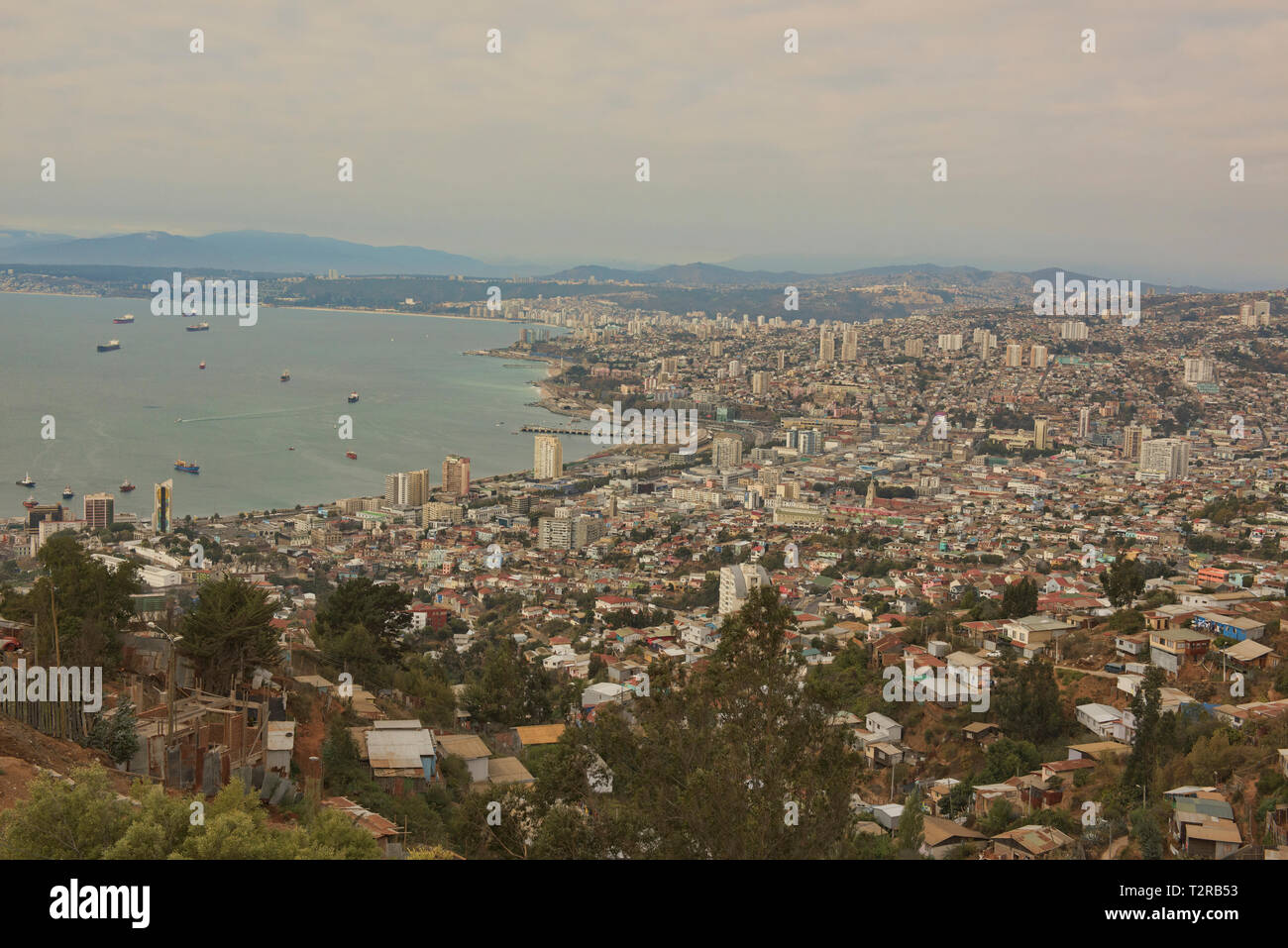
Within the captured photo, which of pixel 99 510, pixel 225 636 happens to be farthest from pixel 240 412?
pixel 225 636

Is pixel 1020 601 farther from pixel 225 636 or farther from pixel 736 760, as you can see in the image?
pixel 736 760

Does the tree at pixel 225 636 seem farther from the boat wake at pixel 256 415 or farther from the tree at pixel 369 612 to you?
the boat wake at pixel 256 415

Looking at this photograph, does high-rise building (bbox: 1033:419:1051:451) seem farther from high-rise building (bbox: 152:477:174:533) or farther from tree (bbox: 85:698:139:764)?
tree (bbox: 85:698:139:764)

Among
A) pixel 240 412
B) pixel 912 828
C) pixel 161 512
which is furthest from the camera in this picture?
pixel 240 412

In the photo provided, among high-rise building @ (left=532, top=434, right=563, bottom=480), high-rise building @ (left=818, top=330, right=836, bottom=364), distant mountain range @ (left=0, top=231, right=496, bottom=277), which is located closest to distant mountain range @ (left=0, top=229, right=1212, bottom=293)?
distant mountain range @ (left=0, top=231, right=496, bottom=277)

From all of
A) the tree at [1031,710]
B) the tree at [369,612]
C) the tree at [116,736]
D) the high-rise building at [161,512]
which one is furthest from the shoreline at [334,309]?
the tree at [116,736]
